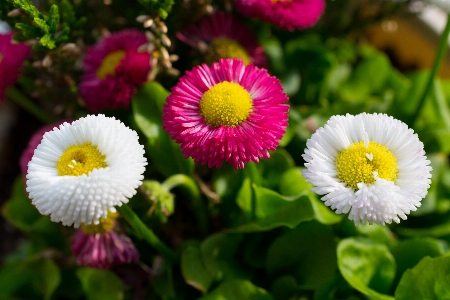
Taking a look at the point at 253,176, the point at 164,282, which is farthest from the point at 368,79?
the point at 164,282

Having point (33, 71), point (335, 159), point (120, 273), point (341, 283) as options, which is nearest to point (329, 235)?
point (341, 283)

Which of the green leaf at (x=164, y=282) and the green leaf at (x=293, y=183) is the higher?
the green leaf at (x=293, y=183)

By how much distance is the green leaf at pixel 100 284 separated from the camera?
0.65 meters

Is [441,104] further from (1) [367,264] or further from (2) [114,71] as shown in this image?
(2) [114,71]

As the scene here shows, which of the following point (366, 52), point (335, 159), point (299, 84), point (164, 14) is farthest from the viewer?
point (366, 52)

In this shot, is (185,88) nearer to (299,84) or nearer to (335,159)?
(335,159)

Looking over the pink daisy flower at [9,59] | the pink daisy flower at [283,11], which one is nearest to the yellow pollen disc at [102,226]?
the pink daisy flower at [9,59]

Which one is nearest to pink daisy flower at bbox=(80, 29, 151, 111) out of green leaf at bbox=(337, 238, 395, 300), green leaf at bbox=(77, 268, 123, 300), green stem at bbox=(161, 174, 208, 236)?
green stem at bbox=(161, 174, 208, 236)

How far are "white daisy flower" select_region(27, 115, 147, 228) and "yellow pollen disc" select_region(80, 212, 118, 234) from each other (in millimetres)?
150

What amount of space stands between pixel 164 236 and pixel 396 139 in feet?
1.43

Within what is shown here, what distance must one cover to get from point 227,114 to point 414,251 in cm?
35

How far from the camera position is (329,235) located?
622 mm

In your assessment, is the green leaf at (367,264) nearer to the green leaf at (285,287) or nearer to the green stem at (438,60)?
the green leaf at (285,287)

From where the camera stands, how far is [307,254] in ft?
2.09
